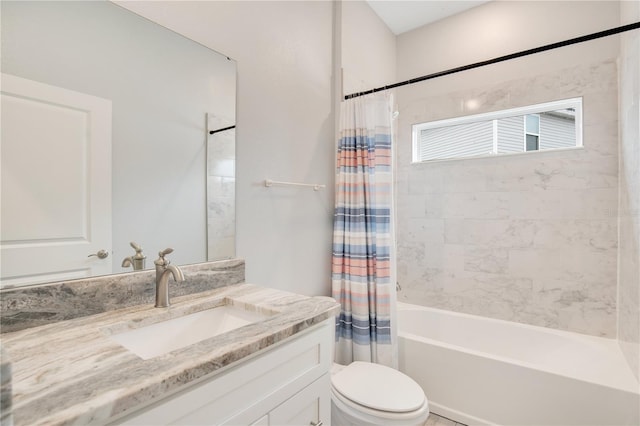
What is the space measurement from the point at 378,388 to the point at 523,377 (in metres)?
0.86

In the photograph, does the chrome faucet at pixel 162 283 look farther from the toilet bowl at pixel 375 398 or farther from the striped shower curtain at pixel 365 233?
the striped shower curtain at pixel 365 233

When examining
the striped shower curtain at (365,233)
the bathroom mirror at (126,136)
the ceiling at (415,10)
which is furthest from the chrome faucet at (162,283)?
the ceiling at (415,10)

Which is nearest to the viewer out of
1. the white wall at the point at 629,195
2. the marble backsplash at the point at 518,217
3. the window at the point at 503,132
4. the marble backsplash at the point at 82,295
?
the marble backsplash at the point at 82,295

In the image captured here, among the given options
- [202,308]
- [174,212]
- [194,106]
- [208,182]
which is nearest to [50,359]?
[202,308]

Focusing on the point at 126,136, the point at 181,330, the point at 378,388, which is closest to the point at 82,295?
the point at 181,330

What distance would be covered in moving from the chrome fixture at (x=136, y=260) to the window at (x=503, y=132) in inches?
95.8

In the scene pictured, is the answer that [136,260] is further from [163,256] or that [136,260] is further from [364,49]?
[364,49]

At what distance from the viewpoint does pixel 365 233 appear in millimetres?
1944

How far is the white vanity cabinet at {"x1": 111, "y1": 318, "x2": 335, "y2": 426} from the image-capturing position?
0.66m

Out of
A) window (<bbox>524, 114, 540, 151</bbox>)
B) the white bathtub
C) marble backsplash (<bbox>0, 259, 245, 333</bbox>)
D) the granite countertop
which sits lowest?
the white bathtub

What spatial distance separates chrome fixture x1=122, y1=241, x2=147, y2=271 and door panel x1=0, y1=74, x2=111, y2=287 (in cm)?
6

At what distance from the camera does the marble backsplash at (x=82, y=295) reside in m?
0.85

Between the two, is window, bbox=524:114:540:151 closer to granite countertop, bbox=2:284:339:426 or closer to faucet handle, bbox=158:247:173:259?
granite countertop, bbox=2:284:339:426

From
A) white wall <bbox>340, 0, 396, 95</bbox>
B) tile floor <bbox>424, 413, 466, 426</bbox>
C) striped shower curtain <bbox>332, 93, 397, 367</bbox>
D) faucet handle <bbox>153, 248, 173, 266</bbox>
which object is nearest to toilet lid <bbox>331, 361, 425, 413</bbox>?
striped shower curtain <bbox>332, 93, 397, 367</bbox>
